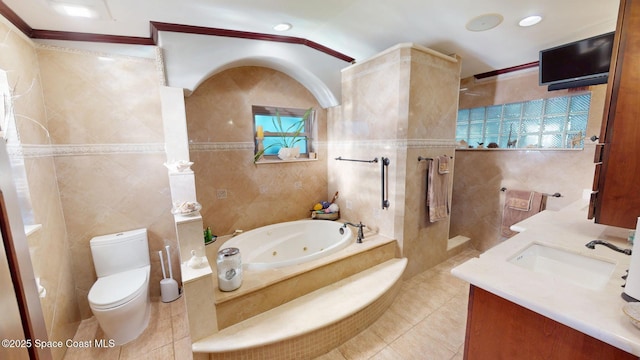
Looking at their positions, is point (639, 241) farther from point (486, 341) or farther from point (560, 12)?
point (560, 12)

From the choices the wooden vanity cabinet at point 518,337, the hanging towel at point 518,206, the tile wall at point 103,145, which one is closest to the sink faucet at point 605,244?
the wooden vanity cabinet at point 518,337

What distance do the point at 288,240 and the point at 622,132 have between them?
9.54 ft

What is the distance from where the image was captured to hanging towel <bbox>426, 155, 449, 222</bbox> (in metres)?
2.76

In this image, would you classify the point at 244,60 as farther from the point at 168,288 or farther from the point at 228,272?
the point at 168,288

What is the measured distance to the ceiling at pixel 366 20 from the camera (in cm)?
184

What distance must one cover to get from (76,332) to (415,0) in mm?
4019

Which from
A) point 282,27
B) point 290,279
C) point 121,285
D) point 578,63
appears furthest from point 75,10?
point 578,63

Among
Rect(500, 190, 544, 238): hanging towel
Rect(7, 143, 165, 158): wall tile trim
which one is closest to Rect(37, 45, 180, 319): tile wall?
Rect(7, 143, 165, 158): wall tile trim

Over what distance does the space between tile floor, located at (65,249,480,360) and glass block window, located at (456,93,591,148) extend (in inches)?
81.9

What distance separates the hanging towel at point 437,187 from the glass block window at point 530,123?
116 cm

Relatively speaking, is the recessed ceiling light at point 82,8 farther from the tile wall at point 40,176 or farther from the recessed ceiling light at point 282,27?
the recessed ceiling light at point 282,27

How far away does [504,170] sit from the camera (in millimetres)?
3227

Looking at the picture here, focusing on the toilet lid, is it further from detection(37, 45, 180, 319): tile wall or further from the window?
the window

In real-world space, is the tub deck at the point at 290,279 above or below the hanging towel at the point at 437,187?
below
